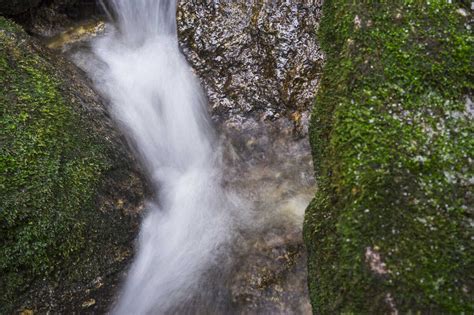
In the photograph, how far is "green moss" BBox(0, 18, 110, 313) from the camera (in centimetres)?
300

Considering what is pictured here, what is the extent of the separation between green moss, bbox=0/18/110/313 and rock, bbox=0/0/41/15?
1.22 m

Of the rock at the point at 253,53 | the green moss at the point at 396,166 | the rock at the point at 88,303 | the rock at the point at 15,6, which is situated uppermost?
the rock at the point at 15,6

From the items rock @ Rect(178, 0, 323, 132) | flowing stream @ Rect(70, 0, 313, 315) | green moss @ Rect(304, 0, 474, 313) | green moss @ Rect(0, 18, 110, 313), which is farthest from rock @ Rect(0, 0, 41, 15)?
green moss @ Rect(304, 0, 474, 313)

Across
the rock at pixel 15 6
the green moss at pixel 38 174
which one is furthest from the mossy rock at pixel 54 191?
the rock at pixel 15 6

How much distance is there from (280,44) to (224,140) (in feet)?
3.89

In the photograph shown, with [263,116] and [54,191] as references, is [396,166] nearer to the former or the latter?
[263,116]

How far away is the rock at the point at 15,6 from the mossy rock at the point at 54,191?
900 millimetres

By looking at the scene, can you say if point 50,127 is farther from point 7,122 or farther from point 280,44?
point 280,44

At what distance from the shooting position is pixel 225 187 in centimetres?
430

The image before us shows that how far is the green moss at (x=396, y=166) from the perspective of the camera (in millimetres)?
2400

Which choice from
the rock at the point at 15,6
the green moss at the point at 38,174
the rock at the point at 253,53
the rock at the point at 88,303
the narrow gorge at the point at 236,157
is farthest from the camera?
the rock at the point at 15,6

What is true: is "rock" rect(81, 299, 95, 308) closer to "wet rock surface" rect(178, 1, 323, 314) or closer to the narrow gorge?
the narrow gorge

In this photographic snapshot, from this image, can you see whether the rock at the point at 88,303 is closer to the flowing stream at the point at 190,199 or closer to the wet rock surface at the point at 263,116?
the flowing stream at the point at 190,199

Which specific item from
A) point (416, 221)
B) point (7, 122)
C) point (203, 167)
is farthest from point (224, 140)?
point (416, 221)
